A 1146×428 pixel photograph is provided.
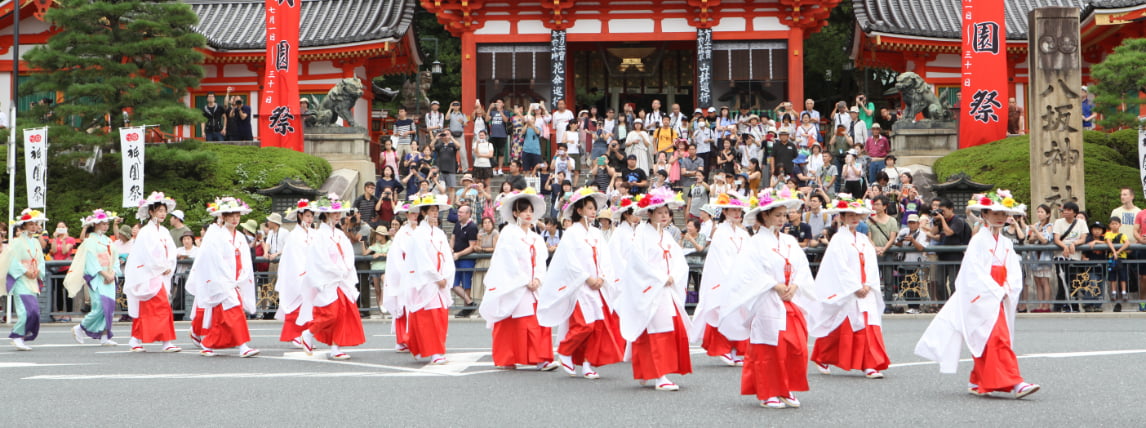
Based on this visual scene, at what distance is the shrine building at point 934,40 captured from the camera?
2747 cm

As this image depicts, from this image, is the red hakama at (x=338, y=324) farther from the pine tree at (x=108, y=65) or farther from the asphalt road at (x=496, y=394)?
the pine tree at (x=108, y=65)

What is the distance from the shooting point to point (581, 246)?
10062mm

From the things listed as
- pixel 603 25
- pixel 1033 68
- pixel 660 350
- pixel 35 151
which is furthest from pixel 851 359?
pixel 603 25

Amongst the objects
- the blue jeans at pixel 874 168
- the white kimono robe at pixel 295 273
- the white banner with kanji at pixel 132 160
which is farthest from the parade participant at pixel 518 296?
the white banner with kanji at pixel 132 160

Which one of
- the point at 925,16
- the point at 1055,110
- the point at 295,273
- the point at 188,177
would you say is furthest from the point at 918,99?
the point at 295,273

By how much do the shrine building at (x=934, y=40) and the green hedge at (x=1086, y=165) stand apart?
Answer: 5479 mm

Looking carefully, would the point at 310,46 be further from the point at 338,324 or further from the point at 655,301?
the point at 655,301

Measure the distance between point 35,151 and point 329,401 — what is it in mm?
12135

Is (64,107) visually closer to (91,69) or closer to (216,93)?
(91,69)

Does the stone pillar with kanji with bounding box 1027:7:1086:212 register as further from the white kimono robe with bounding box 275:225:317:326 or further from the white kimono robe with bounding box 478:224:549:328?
the white kimono robe with bounding box 275:225:317:326

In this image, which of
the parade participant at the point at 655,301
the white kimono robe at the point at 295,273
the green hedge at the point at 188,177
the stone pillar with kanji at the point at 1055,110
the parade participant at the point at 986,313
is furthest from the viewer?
the green hedge at the point at 188,177

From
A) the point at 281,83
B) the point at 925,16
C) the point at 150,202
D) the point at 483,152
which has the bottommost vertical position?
the point at 150,202

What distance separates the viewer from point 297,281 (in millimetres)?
11828

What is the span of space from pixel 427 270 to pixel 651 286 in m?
2.73
